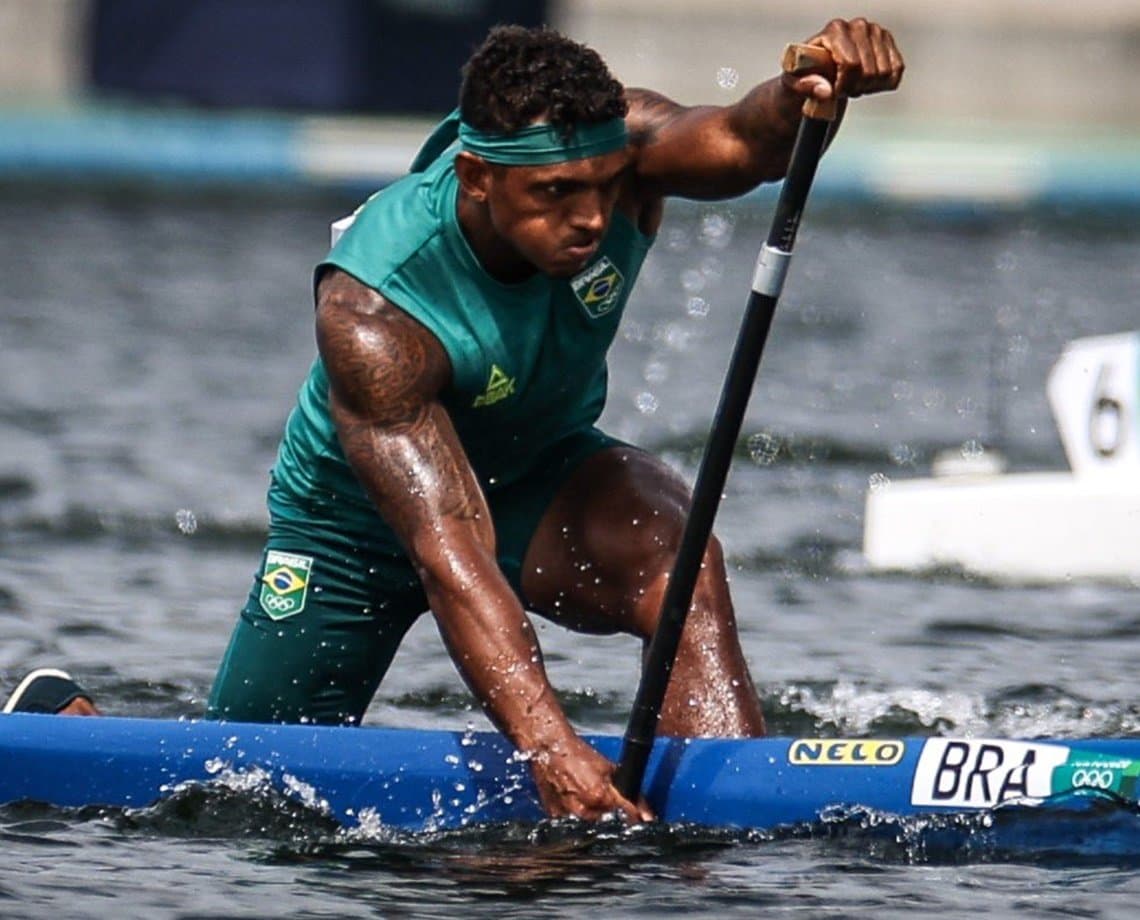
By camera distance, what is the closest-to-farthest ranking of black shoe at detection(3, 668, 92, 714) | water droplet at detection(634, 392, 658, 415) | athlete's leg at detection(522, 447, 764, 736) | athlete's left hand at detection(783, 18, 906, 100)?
1. athlete's left hand at detection(783, 18, 906, 100)
2. athlete's leg at detection(522, 447, 764, 736)
3. black shoe at detection(3, 668, 92, 714)
4. water droplet at detection(634, 392, 658, 415)

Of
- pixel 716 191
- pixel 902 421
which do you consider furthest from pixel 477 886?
pixel 902 421

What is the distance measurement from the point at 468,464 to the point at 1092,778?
1.32 m

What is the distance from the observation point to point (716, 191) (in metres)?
5.29

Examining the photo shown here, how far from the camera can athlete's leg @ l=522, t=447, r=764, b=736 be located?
531cm

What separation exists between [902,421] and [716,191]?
7.03 meters

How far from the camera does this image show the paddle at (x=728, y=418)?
467cm

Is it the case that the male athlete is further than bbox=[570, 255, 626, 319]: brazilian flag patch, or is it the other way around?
bbox=[570, 255, 626, 319]: brazilian flag patch

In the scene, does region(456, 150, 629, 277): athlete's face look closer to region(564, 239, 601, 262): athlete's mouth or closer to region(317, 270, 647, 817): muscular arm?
region(564, 239, 601, 262): athlete's mouth

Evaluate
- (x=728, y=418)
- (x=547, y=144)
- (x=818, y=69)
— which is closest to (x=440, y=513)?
(x=728, y=418)

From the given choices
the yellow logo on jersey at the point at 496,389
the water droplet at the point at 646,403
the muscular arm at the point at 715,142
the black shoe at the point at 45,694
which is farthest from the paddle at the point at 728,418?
the water droplet at the point at 646,403

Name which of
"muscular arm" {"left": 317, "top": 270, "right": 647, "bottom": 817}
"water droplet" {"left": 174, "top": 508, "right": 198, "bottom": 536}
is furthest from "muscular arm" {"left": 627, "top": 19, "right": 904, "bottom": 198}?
"water droplet" {"left": 174, "top": 508, "right": 198, "bottom": 536}

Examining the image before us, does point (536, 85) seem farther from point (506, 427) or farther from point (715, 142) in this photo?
point (506, 427)

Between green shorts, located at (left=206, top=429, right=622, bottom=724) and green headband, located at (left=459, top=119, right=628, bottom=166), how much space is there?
84 centimetres

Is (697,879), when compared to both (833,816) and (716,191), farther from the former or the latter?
(716,191)
